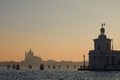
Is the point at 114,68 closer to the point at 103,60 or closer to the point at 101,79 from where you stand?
the point at 103,60

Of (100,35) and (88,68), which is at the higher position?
(100,35)

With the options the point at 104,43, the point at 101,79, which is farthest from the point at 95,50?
the point at 101,79

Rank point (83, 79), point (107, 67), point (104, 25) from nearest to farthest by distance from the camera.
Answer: point (83, 79), point (107, 67), point (104, 25)

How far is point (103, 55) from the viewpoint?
181 meters

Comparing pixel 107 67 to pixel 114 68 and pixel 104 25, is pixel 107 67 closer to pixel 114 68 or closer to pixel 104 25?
pixel 114 68

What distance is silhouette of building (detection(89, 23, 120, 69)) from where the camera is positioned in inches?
7127

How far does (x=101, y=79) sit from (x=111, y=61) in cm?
6944

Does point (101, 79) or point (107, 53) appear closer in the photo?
point (101, 79)

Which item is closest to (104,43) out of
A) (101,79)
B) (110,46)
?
(110,46)

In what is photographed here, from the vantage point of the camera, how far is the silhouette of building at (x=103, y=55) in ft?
594

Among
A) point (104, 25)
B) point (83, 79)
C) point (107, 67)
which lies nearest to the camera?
point (83, 79)

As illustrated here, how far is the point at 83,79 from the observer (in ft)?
375

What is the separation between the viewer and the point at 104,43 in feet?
601

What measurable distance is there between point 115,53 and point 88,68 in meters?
10.7
